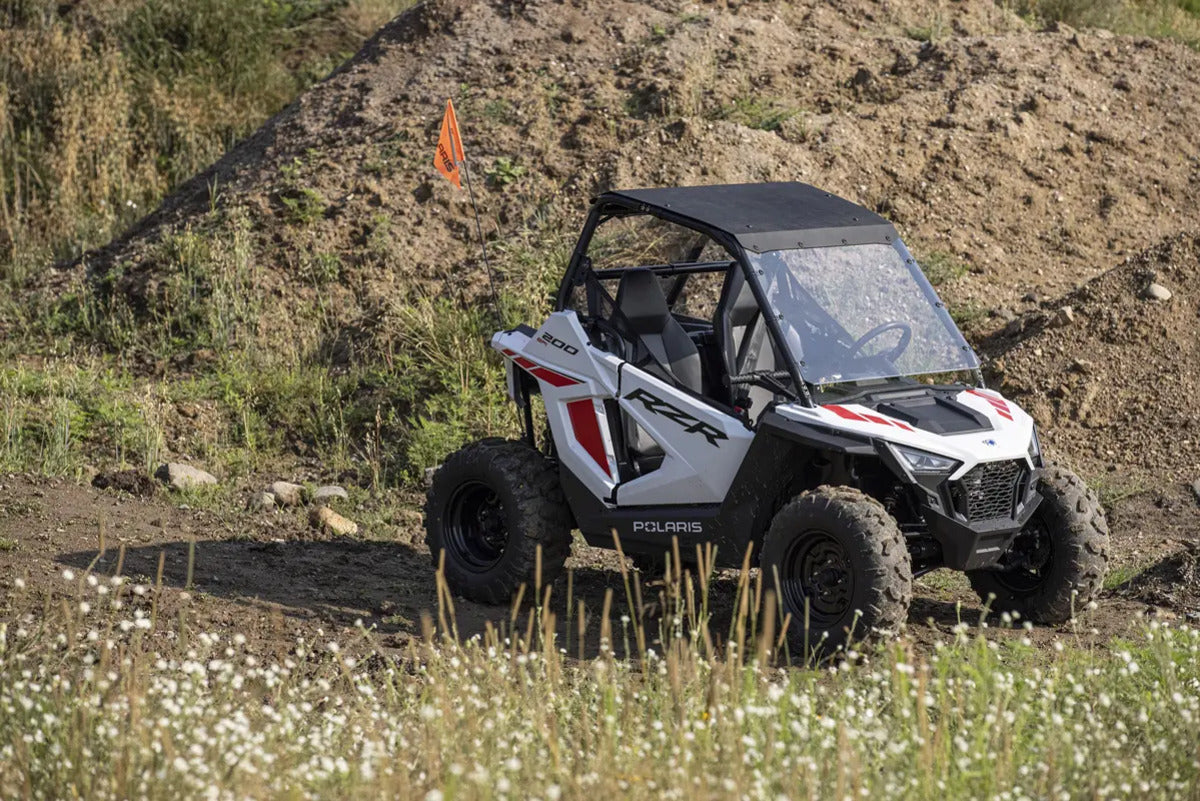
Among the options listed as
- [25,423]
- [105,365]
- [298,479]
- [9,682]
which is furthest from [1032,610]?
[105,365]

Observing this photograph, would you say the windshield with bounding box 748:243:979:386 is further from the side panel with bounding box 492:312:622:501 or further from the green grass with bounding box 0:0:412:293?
the green grass with bounding box 0:0:412:293

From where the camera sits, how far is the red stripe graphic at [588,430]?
23.2 feet

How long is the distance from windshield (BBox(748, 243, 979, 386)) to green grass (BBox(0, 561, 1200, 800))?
144cm

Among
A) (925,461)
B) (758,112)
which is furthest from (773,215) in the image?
(758,112)

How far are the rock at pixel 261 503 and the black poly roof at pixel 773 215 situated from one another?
3197mm

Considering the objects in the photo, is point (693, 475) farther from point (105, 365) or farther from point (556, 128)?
point (556, 128)

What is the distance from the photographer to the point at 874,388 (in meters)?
6.68

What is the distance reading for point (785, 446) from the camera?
647 cm

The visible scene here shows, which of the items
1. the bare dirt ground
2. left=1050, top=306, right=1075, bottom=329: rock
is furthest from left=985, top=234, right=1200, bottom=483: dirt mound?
the bare dirt ground

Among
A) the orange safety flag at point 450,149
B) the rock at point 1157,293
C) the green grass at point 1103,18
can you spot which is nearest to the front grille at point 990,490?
the orange safety flag at point 450,149

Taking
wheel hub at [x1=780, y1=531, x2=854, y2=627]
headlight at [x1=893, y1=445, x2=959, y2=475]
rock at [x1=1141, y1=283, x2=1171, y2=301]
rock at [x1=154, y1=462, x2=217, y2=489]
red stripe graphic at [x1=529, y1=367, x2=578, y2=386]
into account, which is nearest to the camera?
headlight at [x1=893, y1=445, x2=959, y2=475]

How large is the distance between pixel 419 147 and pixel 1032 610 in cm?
750

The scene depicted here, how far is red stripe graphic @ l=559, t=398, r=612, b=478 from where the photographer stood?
23.2 feet

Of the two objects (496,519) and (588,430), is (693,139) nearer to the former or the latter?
(496,519)
